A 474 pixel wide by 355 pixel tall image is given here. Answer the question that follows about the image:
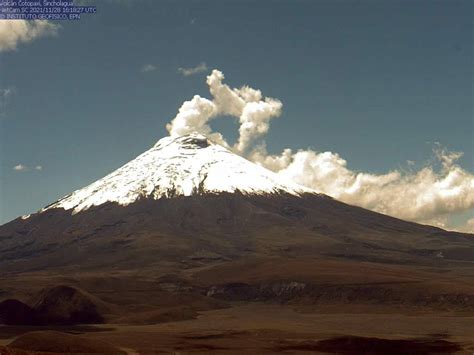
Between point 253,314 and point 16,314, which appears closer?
point 16,314

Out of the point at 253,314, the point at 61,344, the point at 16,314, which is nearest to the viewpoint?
the point at 61,344

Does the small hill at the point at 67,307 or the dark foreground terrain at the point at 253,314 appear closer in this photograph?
the dark foreground terrain at the point at 253,314

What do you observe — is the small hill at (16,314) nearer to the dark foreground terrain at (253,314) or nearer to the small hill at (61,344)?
the dark foreground terrain at (253,314)

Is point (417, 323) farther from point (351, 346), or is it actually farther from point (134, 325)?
point (134, 325)

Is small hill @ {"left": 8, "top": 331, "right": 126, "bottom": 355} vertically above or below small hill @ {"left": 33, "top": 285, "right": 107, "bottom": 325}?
below

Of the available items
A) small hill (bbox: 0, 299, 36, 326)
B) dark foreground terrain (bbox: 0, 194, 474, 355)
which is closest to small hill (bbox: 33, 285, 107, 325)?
dark foreground terrain (bbox: 0, 194, 474, 355)

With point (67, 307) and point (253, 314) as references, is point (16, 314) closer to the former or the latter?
point (67, 307)

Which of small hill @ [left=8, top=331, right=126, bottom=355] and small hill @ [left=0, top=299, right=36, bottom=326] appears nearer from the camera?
small hill @ [left=8, top=331, right=126, bottom=355]

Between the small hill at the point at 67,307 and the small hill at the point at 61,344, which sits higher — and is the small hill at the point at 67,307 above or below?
above

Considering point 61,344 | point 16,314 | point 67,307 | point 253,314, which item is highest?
point 67,307

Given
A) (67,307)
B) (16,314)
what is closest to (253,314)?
(67,307)

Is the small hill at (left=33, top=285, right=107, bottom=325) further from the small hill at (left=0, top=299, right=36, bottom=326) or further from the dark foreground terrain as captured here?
the small hill at (left=0, top=299, right=36, bottom=326)

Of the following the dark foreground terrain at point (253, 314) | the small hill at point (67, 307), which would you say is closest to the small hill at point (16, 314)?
the dark foreground terrain at point (253, 314)
